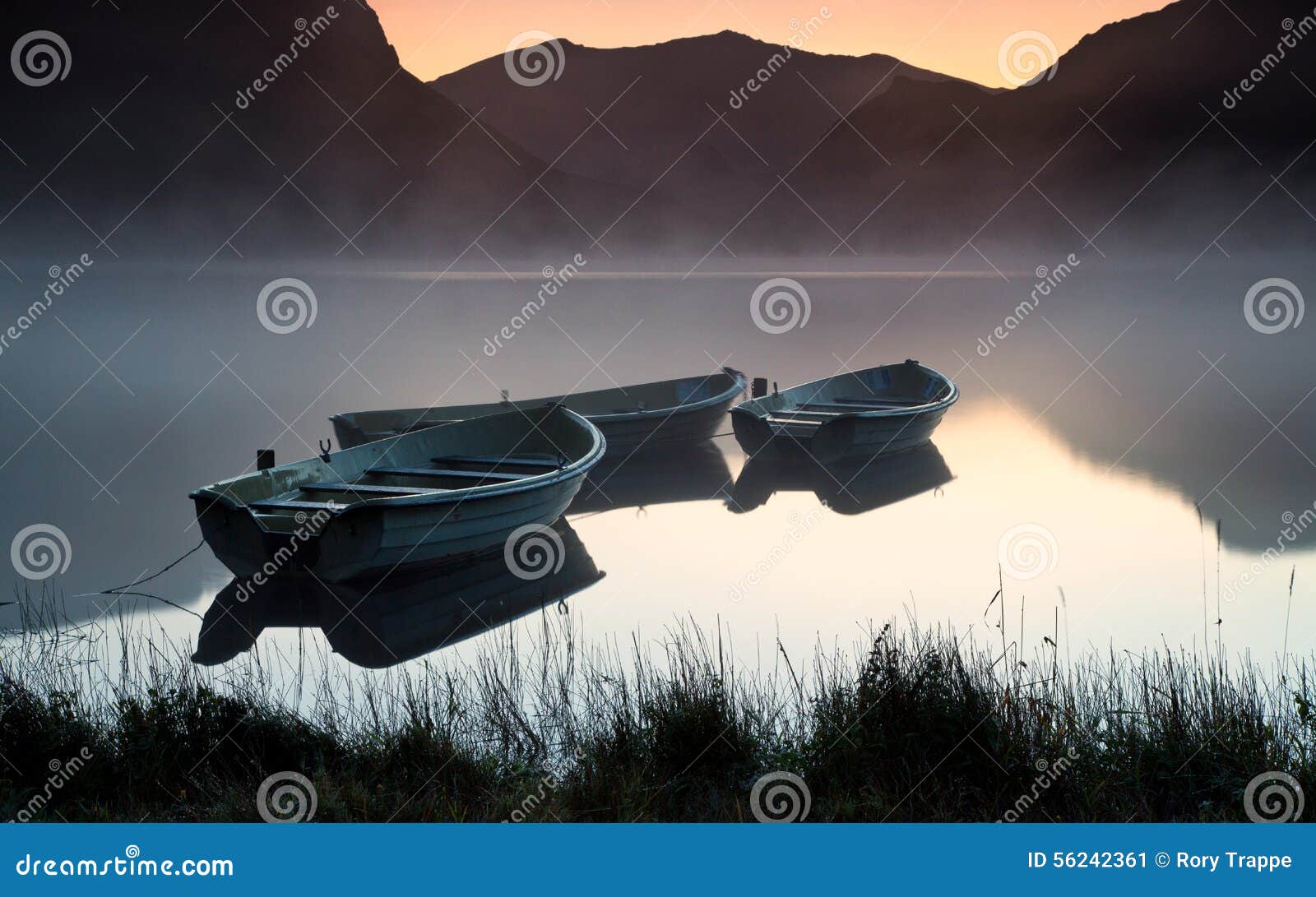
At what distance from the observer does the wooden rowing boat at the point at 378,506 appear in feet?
30.8

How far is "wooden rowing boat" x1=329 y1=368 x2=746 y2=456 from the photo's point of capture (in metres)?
16.2

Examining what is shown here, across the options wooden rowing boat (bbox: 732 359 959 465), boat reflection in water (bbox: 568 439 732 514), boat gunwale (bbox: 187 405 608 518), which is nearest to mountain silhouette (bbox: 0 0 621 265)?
wooden rowing boat (bbox: 732 359 959 465)

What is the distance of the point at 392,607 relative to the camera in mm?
9641

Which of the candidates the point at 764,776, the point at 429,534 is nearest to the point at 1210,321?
the point at 429,534

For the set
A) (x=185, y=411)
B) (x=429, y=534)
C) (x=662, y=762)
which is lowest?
(x=662, y=762)

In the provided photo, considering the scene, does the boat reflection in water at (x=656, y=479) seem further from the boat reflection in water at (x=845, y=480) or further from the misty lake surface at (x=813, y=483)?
the boat reflection in water at (x=845, y=480)

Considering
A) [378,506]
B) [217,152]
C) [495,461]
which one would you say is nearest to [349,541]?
[378,506]

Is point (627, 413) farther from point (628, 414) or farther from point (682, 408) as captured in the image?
point (682, 408)

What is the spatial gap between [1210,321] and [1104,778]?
159ft

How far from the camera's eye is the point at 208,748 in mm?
5547

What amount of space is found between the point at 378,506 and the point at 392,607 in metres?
0.97

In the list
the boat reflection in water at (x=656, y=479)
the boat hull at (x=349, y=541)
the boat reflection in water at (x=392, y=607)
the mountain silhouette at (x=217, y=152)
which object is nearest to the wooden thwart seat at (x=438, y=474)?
the boat reflection in water at (x=392, y=607)

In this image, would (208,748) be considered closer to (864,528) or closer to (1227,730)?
(1227,730)

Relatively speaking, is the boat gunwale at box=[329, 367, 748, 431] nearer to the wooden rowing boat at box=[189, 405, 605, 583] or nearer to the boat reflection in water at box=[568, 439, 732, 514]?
the boat reflection in water at box=[568, 439, 732, 514]
